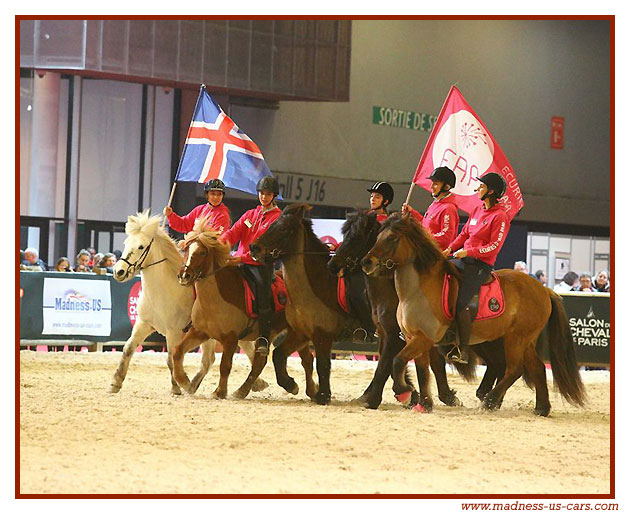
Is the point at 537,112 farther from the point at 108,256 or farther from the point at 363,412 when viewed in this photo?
the point at 363,412

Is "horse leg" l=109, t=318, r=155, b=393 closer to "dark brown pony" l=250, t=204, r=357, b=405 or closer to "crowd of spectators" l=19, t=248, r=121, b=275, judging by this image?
"dark brown pony" l=250, t=204, r=357, b=405

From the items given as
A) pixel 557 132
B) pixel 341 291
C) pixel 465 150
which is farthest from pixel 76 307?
pixel 557 132

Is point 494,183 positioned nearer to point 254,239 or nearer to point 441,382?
point 441,382

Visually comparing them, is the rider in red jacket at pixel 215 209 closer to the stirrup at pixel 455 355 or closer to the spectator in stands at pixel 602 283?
the stirrup at pixel 455 355

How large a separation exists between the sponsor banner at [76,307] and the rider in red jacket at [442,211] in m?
6.35

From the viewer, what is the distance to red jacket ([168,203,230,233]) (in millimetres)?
10664

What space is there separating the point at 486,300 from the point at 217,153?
13.5 ft

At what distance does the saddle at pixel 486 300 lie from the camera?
9.26 metres

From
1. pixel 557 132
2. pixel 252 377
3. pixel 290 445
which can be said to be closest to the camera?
pixel 290 445

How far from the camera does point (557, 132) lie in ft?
91.1

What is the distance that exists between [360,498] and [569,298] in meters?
9.80

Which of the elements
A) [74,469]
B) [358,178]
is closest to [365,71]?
[358,178]

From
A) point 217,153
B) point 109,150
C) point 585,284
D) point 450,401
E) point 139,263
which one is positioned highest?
point 109,150

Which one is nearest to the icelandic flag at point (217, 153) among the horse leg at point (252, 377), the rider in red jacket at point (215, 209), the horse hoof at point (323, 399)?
the rider in red jacket at point (215, 209)
